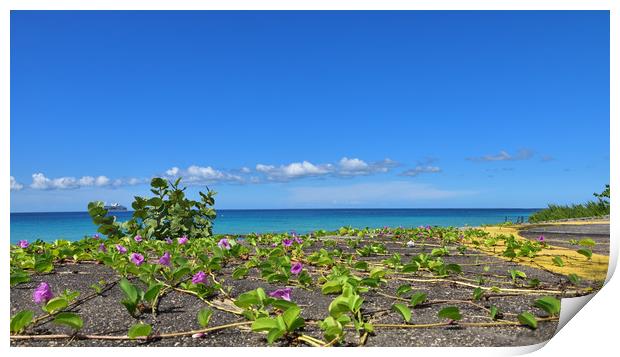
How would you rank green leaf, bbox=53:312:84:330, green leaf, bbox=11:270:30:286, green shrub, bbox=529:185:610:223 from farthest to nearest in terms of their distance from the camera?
green shrub, bbox=529:185:610:223, green leaf, bbox=11:270:30:286, green leaf, bbox=53:312:84:330

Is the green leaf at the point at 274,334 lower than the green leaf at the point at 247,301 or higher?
lower

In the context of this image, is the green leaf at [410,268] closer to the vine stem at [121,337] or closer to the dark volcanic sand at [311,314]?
the dark volcanic sand at [311,314]

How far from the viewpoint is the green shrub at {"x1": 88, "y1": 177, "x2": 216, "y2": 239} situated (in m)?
5.04

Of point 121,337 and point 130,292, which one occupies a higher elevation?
point 130,292

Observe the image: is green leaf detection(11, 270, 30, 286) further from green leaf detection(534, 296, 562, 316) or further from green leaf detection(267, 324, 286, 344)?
green leaf detection(534, 296, 562, 316)

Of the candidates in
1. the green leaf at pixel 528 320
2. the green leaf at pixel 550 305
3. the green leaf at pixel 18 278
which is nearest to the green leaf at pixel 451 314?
the green leaf at pixel 528 320

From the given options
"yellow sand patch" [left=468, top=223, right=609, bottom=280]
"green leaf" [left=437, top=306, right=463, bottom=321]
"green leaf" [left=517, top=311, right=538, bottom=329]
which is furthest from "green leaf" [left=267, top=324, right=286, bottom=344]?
"yellow sand patch" [left=468, top=223, right=609, bottom=280]

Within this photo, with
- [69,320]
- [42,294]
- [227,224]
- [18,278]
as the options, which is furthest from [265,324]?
[227,224]

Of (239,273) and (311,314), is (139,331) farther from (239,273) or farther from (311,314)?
(239,273)

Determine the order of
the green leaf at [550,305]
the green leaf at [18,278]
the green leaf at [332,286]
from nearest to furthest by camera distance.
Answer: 1. the green leaf at [550,305]
2. the green leaf at [332,286]
3. the green leaf at [18,278]

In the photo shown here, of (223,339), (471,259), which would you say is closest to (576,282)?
(471,259)

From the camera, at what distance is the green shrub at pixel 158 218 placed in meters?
5.04

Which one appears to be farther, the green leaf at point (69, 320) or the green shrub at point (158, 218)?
the green shrub at point (158, 218)

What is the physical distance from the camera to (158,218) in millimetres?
5215
